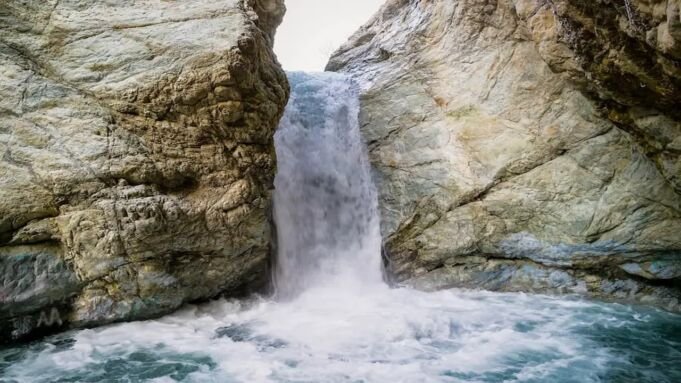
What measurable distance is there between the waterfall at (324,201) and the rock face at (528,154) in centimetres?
53

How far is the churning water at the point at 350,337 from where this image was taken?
5809 mm

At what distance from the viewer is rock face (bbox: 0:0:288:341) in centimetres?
683

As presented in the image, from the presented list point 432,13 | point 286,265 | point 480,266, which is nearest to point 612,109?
point 480,266

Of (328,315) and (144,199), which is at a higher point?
(144,199)

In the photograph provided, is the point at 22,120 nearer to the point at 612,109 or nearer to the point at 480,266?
the point at 480,266

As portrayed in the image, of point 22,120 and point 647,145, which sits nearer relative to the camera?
point 22,120

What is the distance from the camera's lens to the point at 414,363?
19.7ft

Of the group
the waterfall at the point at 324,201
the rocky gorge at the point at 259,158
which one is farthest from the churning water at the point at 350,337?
the rocky gorge at the point at 259,158

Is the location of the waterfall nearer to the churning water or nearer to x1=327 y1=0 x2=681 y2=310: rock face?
the churning water

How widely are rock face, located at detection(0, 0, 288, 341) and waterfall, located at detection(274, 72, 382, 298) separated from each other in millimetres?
2283

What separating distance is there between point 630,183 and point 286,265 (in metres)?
7.04

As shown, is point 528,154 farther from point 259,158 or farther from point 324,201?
point 259,158

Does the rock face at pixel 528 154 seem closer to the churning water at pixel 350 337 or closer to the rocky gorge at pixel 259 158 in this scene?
the rocky gorge at pixel 259 158

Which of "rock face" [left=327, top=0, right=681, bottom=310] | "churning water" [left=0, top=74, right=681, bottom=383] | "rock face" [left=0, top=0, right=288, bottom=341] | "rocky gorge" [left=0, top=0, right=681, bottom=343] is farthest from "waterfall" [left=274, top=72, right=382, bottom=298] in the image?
"rock face" [left=0, top=0, right=288, bottom=341]
